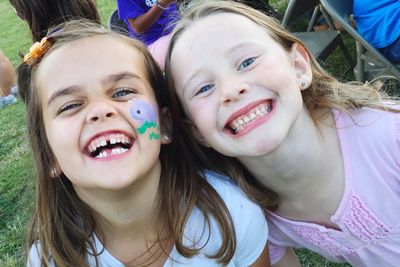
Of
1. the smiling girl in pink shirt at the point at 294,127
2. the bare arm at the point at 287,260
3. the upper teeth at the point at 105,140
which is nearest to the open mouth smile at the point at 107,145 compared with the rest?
the upper teeth at the point at 105,140

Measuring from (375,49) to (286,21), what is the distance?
1.02m

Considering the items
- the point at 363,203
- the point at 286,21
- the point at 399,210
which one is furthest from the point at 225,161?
the point at 286,21

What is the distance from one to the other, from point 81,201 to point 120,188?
0.43 meters

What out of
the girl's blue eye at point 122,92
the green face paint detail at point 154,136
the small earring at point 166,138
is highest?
the girl's blue eye at point 122,92

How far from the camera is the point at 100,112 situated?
152cm

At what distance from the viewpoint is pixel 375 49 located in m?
2.62

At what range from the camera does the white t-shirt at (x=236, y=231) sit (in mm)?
1779

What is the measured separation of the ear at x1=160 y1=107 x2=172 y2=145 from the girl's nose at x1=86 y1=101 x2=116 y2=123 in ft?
0.90

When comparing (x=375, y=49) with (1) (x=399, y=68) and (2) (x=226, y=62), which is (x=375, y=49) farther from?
(2) (x=226, y=62)

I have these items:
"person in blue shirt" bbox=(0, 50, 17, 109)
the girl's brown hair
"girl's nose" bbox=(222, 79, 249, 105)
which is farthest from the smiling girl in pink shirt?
"person in blue shirt" bbox=(0, 50, 17, 109)

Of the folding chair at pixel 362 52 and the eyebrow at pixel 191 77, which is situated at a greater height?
the eyebrow at pixel 191 77

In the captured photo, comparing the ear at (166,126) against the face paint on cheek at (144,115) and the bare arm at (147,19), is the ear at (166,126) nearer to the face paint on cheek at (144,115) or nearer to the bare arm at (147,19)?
the face paint on cheek at (144,115)

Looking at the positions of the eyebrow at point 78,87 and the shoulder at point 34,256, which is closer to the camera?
the eyebrow at point 78,87

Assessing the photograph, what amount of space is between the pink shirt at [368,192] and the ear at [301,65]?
0.66 feet
